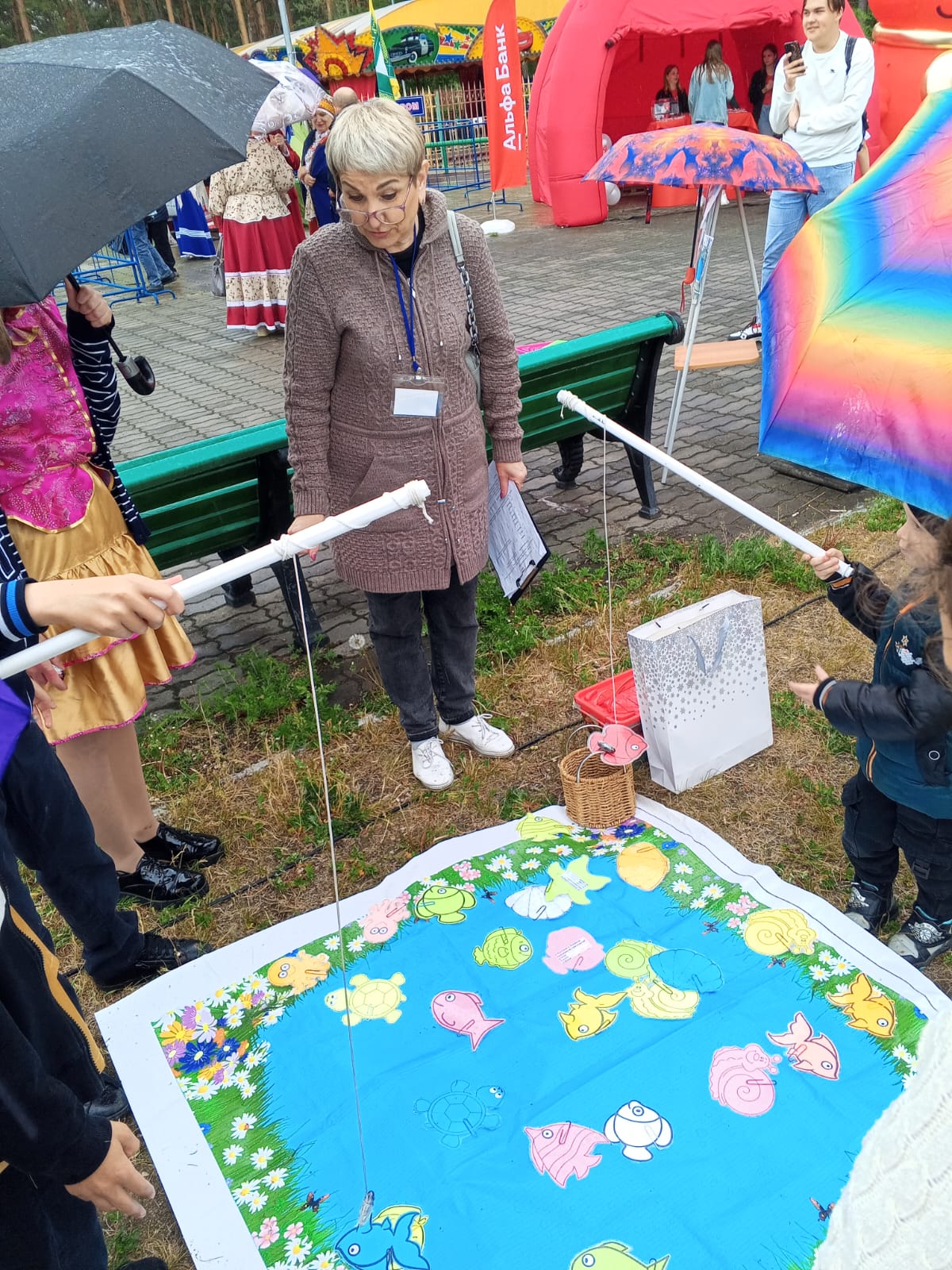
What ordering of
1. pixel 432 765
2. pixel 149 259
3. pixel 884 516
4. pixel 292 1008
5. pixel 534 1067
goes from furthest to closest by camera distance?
1. pixel 149 259
2. pixel 884 516
3. pixel 432 765
4. pixel 292 1008
5. pixel 534 1067

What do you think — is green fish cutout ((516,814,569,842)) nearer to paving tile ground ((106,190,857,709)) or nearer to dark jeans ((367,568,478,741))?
dark jeans ((367,568,478,741))

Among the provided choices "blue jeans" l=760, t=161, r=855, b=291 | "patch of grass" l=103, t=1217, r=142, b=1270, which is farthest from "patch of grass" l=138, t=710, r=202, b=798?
"blue jeans" l=760, t=161, r=855, b=291

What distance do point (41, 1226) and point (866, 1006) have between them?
164 cm

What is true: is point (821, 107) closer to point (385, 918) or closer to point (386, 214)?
point (386, 214)

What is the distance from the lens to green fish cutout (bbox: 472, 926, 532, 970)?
2.31 m

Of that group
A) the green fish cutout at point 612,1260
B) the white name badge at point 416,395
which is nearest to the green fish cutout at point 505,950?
the green fish cutout at point 612,1260

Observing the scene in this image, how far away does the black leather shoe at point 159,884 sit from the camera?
8.41 ft

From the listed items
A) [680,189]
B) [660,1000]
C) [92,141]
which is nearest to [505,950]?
[660,1000]

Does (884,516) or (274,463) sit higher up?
(274,463)

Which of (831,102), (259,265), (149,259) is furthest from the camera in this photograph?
(149,259)

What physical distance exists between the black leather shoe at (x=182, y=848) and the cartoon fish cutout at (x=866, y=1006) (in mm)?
1663

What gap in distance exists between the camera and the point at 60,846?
187 cm

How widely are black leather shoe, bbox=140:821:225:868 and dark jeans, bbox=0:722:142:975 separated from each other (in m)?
0.47

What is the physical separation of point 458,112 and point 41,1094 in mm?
20828
